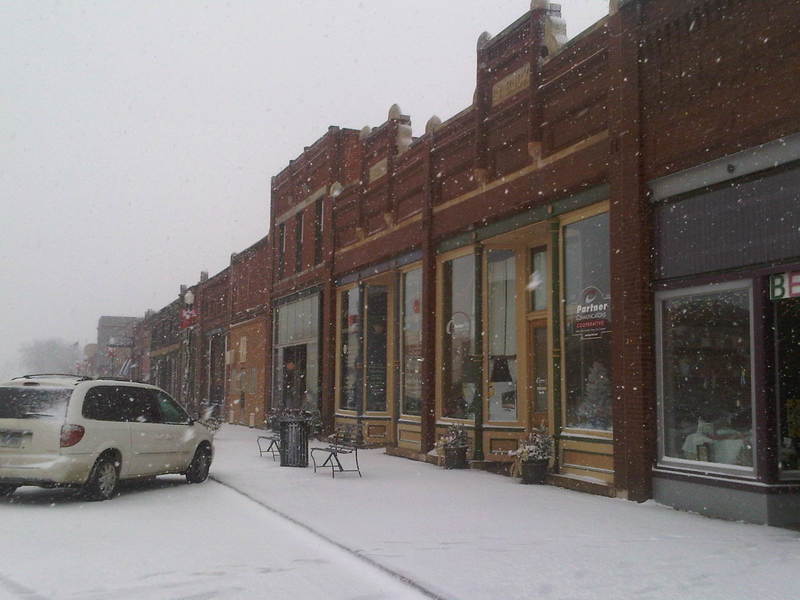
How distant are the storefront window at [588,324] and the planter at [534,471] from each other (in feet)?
2.67

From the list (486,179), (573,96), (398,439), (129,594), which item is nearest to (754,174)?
(573,96)

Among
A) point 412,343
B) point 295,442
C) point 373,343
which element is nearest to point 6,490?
point 295,442

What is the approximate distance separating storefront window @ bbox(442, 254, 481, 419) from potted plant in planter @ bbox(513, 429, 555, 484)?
111 inches

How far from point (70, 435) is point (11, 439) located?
0.76 meters

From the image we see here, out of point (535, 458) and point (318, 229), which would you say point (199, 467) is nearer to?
point (535, 458)

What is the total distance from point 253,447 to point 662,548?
1590 cm

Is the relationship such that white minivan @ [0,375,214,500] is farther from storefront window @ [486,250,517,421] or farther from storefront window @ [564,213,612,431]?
storefront window @ [564,213,612,431]

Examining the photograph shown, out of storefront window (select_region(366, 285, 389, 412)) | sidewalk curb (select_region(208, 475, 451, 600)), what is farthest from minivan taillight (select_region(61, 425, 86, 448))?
storefront window (select_region(366, 285, 389, 412))

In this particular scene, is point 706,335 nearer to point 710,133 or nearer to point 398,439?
point 710,133

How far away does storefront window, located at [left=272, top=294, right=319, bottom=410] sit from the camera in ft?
88.0

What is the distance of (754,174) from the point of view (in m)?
10.0

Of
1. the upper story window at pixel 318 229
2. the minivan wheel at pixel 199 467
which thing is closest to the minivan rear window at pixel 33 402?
the minivan wheel at pixel 199 467

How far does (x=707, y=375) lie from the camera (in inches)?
420

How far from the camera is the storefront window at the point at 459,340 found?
17109mm
